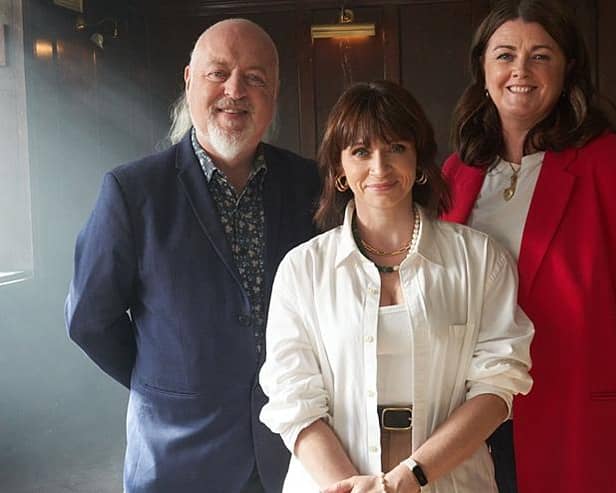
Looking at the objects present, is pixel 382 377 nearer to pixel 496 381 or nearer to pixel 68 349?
pixel 496 381

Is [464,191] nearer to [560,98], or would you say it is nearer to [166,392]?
[560,98]

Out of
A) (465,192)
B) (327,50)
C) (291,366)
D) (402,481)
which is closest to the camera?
(402,481)

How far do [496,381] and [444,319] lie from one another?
16 centimetres

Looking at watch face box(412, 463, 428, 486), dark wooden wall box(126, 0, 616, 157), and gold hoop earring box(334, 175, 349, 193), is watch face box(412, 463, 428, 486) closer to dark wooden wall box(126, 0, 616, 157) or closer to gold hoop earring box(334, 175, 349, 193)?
gold hoop earring box(334, 175, 349, 193)

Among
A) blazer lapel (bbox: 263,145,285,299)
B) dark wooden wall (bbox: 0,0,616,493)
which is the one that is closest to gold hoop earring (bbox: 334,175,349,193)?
blazer lapel (bbox: 263,145,285,299)

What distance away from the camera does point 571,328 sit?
1.85 meters

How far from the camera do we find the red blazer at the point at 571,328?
6.08 ft

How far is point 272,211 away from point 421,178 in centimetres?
45

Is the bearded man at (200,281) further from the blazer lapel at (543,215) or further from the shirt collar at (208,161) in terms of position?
the blazer lapel at (543,215)

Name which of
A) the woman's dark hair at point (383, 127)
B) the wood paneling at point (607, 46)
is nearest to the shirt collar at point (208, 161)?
the woman's dark hair at point (383, 127)

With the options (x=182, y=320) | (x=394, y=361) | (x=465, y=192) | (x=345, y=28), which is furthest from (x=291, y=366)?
(x=345, y=28)

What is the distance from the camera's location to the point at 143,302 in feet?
6.47

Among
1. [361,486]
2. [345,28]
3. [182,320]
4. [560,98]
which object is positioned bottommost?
[361,486]

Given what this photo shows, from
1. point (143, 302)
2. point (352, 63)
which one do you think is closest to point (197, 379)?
point (143, 302)
